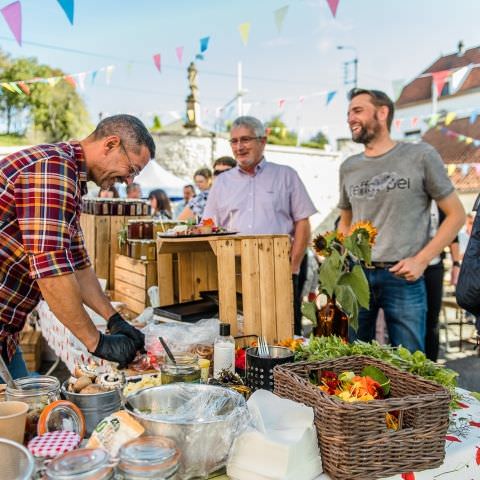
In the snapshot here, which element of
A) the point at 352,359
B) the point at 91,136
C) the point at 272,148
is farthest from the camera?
the point at 272,148

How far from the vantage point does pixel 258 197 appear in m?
3.38

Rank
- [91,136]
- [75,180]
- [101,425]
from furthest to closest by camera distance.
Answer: [91,136], [75,180], [101,425]

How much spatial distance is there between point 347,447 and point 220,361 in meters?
0.63

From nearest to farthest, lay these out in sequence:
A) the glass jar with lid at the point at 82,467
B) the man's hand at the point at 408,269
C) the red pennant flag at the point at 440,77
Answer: the glass jar with lid at the point at 82,467 → the man's hand at the point at 408,269 → the red pennant flag at the point at 440,77

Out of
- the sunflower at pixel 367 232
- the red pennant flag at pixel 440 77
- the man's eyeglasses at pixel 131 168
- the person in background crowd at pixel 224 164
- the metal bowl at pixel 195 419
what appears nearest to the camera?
the metal bowl at pixel 195 419

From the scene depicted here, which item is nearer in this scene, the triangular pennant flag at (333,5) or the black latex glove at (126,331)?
the black latex glove at (126,331)

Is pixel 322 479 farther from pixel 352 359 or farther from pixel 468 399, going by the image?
pixel 468 399

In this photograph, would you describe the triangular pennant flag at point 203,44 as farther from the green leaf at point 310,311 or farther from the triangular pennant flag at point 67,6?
the green leaf at point 310,311

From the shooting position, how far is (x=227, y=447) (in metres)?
1.09

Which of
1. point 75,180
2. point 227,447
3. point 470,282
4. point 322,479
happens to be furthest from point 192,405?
point 470,282

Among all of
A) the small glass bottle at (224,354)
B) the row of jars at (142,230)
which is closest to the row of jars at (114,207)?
the row of jars at (142,230)

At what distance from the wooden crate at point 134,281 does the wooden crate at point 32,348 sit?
144 cm

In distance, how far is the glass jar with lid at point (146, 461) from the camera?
864mm

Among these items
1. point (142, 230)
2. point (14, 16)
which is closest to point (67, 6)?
point (14, 16)
